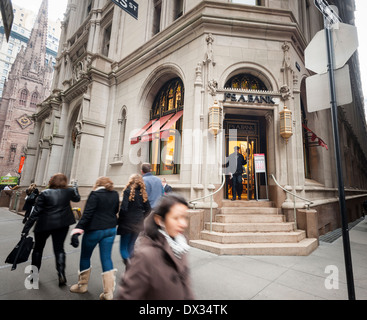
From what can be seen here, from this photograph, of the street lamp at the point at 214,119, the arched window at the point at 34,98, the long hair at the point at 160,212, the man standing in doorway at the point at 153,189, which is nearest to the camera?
the long hair at the point at 160,212

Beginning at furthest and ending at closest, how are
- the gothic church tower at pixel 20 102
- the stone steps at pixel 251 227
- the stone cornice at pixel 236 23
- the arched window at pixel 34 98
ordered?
the arched window at pixel 34 98 → the gothic church tower at pixel 20 102 → the stone cornice at pixel 236 23 → the stone steps at pixel 251 227

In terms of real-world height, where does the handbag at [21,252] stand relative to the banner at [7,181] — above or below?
below

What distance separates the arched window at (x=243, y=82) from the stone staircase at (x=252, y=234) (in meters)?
5.00

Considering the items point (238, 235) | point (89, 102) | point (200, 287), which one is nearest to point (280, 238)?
point (238, 235)

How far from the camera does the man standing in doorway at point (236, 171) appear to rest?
837cm

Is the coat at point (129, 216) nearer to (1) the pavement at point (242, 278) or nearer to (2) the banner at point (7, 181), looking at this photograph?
(1) the pavement at point (242, 278)

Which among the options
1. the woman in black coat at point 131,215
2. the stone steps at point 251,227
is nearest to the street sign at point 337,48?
the woman in black coat at point 131,215

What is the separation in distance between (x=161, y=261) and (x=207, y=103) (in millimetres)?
6960

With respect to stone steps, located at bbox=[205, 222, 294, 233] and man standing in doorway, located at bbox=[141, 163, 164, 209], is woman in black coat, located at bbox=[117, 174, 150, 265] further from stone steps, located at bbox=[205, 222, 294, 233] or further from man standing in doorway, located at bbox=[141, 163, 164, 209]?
stone steps, located at bbox=[205, 222, 294, 233]

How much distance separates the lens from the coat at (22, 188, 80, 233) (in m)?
3.56

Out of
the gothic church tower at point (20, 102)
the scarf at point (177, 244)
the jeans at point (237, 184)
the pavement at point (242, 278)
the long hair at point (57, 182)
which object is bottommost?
the pavement at point (242, 278)

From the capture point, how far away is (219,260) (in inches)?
192

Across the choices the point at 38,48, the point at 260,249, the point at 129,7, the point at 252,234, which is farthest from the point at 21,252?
the point at 38,48
